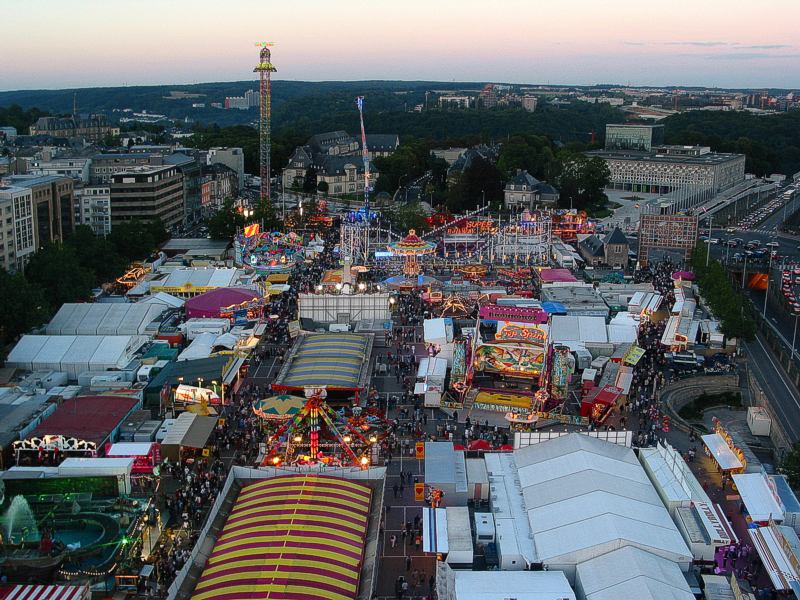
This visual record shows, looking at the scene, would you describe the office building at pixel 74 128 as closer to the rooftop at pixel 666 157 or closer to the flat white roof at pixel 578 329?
the rooftop at pixel 666 157

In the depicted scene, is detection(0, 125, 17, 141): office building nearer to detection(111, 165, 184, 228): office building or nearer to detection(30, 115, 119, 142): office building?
detection(30, 115, 119, 142): office building

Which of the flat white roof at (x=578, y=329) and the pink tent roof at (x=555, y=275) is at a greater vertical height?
the pink tent roof at (x=555, y=275)

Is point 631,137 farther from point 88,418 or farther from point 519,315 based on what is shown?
point 88,418

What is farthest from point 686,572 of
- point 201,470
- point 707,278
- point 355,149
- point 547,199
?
point 355,149

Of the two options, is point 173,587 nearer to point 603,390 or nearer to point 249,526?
Result: point 249,526

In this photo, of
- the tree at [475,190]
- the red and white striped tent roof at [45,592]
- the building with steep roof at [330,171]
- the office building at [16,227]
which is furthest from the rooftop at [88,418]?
the building with steep roof at [330,171]

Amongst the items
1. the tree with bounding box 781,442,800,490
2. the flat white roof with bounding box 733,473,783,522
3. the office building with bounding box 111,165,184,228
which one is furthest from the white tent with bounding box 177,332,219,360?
the office building with bounding box 111,165,184,228
